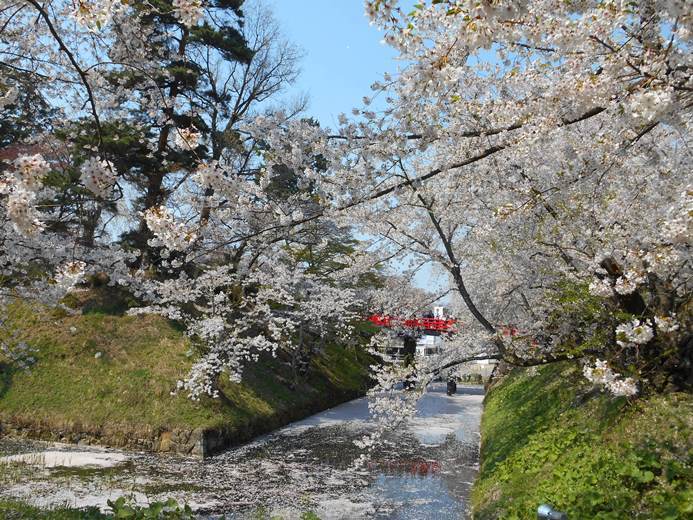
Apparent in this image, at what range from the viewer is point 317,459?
41.3ft

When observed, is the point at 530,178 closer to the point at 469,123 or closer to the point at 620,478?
the point at 469,123

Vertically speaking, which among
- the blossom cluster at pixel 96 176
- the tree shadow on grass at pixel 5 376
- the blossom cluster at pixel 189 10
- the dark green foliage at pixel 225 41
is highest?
the dark green foliage at pixel 225 41

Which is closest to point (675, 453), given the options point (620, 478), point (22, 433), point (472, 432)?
point (620, 478)

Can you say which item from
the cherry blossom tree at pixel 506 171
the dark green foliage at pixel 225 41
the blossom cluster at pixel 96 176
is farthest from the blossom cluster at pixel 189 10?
the dark green foliage at pixel 225 41

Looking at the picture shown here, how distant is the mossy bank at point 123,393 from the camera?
42.6ft

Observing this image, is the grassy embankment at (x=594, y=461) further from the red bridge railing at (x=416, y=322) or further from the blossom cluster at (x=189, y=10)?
the red bridge railing at (x=416, y=322)

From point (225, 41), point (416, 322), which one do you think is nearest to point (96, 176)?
point (225, 41)

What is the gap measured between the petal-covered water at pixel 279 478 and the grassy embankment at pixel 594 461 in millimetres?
1601

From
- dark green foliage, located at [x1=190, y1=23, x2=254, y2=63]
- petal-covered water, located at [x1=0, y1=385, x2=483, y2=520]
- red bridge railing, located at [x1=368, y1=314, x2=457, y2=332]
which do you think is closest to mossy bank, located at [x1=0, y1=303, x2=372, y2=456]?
petal-covered water, located at [x1=0, y1=385, x2=483, y2=520]

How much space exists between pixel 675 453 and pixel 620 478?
64 cm

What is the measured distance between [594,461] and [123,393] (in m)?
12.1

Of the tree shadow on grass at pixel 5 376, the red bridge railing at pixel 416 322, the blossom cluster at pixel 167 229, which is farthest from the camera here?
the red bridge railing at pixel 416 322

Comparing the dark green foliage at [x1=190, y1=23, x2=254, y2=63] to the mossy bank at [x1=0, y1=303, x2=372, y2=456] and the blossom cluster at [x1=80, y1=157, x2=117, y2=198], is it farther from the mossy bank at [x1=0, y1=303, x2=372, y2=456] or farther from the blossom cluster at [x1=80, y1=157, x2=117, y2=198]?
the blossom cluster at [x1=80, y1=157, x2=117, y2=198]

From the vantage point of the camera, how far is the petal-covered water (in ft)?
29.0
